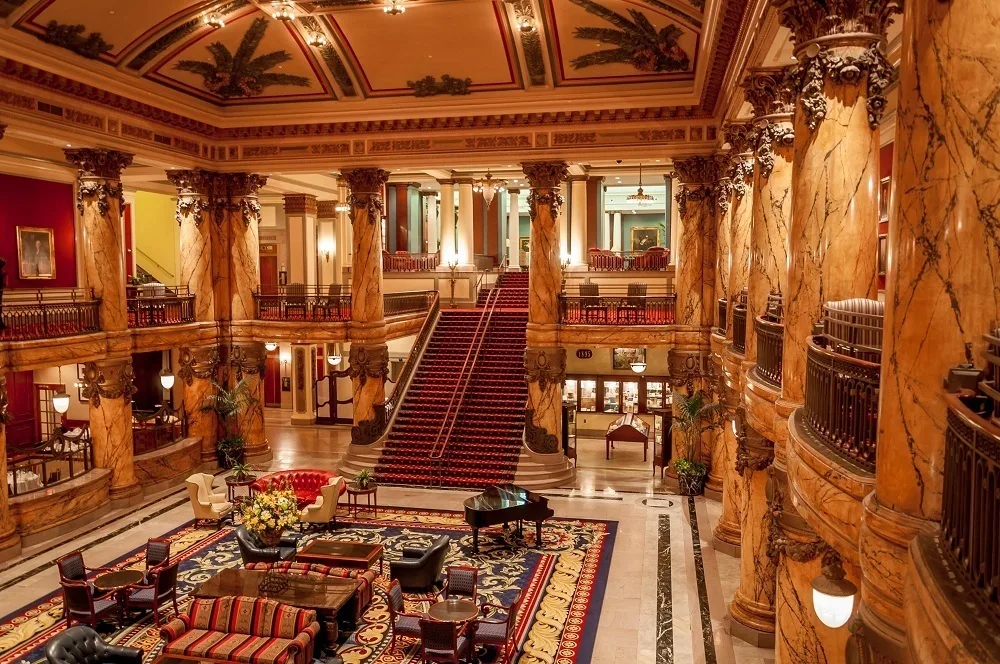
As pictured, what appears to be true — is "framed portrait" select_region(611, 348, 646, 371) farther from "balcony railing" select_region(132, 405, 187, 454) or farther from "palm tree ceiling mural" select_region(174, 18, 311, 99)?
"balcony railing" select_region(132, 405, 187, 454)

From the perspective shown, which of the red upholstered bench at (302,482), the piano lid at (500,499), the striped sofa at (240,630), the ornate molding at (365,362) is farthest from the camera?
the ornate molding at (365,362)

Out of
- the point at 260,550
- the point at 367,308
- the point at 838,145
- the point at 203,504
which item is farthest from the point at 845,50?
the point at 367,308

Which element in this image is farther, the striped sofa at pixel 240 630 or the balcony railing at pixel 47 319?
the balcony railing at pixel 47 319

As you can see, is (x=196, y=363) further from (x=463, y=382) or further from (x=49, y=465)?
(x=463, y=382)

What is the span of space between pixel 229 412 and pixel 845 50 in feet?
49.2

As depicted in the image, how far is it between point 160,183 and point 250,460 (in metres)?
8.64

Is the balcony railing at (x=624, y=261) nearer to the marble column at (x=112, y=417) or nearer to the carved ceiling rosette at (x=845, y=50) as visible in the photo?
the marble column at (x=112, y=417)

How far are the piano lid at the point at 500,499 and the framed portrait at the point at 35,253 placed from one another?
429 inches

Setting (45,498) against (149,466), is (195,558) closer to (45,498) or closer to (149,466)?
(45,498)

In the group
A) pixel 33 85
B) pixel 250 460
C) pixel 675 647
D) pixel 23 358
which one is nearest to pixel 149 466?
pixel 250 460

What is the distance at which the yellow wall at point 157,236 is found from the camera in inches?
907

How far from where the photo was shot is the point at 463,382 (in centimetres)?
1842

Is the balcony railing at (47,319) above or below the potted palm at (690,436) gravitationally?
above

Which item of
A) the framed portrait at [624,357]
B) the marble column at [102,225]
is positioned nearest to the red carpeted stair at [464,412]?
the framed portrait at [624,357]
